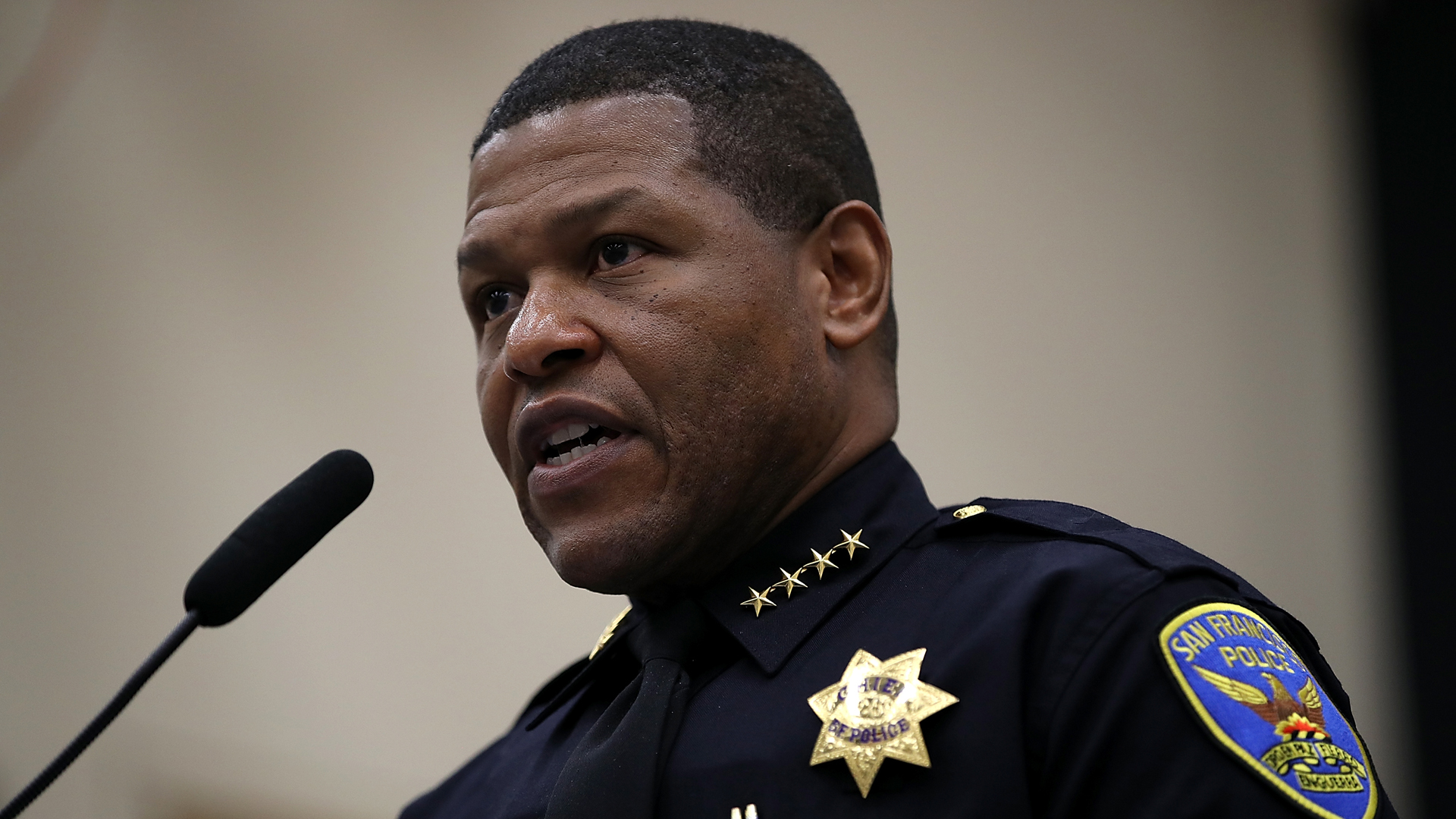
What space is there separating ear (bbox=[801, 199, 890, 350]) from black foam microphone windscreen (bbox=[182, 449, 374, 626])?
1.94ft

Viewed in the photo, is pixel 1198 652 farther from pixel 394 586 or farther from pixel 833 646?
pixel 394 586

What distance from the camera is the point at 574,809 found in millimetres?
1243

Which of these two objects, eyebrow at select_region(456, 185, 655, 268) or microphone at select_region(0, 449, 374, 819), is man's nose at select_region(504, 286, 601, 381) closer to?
eyebrow at select_region(456, 185, 655, 268)

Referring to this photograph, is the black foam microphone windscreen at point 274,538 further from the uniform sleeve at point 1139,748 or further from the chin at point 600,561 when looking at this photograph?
the uniform sleeve at point 1139,748

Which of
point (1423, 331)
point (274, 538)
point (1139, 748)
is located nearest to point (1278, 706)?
point (1139, 748)

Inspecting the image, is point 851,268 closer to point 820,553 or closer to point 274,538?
point 820,553

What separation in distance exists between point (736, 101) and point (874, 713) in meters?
0.78

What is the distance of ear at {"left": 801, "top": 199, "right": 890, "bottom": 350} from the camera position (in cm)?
152

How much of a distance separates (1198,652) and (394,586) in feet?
7.84

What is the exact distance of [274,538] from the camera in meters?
1.19

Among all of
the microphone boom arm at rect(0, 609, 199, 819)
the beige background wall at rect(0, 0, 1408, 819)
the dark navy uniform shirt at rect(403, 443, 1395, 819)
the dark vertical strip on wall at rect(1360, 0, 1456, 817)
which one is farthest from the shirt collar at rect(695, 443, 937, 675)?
the dark vertical strip on wall at rect(1360, 0, 1456, 817)

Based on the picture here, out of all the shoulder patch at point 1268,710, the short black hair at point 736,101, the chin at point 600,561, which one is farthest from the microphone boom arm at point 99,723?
the shoulder patch at point 1268,710

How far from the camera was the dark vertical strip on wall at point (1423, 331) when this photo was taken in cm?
346

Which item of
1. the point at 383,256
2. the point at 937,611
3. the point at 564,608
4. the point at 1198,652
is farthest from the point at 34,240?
the point at 1198,652
